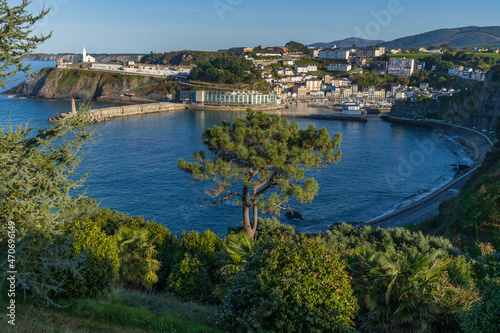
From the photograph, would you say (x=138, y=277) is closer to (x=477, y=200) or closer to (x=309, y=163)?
(x=309, y=163)

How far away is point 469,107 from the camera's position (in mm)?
64375

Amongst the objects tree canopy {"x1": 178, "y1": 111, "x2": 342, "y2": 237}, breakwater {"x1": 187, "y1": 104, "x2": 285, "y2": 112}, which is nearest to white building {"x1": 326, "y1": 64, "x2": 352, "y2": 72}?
breakwater {"x1": 187, "y1": 104, "x2": 285, "y2": 112}

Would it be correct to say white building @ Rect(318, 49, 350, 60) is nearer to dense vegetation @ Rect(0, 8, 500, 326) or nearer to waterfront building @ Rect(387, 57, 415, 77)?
waterfront building @ Rect(387, 57, 415, 77)

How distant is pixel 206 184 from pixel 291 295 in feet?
87.5

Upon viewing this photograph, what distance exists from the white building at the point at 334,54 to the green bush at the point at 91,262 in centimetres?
16624

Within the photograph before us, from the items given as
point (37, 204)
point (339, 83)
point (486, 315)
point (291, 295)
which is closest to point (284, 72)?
point (339, 83)

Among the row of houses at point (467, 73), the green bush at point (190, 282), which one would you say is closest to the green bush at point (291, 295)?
the green bush at point (190, 282)

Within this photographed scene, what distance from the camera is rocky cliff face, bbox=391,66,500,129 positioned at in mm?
57250

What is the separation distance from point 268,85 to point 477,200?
3781 inches

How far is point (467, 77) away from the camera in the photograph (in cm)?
10956

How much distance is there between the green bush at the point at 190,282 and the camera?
30.5ft

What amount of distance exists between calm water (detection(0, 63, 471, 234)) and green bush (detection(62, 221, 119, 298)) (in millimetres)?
6425

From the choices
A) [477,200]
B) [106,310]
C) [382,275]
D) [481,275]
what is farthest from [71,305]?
[477,200]

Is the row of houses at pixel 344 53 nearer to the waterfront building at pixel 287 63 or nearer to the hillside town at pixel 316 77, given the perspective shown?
the hillside town at pixel 316 77
